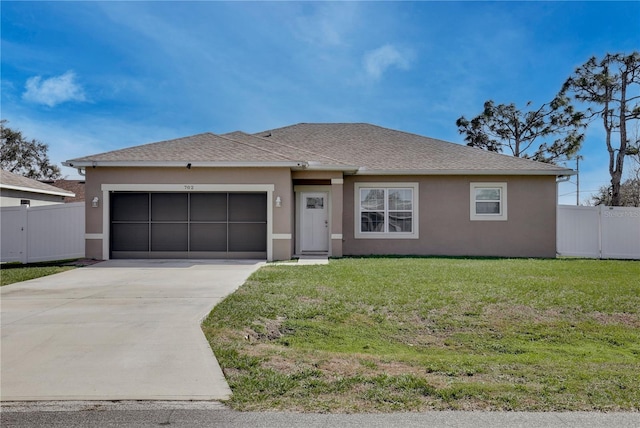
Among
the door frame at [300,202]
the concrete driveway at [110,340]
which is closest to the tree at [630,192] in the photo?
the door frame at [300,202]

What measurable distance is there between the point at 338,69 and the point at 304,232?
764cm

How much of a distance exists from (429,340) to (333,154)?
38.2 feet

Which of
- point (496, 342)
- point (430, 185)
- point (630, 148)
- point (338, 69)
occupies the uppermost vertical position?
point (338, 69)

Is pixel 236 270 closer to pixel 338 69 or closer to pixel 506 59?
pixel 338 69

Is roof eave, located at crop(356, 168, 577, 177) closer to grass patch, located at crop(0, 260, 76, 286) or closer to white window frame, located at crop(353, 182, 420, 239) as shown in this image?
white window frame, located at crop(353, 182, 420, 239)

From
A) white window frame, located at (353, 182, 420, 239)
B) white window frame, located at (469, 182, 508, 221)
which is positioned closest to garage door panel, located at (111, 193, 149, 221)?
white window frame, located at (353, 182, 420, 239)

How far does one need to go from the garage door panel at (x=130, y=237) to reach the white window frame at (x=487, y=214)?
1150cm

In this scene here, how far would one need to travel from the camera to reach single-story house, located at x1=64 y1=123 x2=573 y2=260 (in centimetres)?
1312

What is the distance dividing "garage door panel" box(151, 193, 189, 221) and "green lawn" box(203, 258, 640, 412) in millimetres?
5261

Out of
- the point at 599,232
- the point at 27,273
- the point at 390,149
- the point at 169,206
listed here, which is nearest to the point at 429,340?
the point at 27,273

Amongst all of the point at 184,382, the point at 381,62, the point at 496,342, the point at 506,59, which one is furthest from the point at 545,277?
the point at 506,59

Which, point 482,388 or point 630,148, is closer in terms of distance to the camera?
point 482,388

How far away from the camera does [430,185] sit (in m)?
15.0

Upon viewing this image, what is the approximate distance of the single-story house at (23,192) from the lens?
62.1 feet
